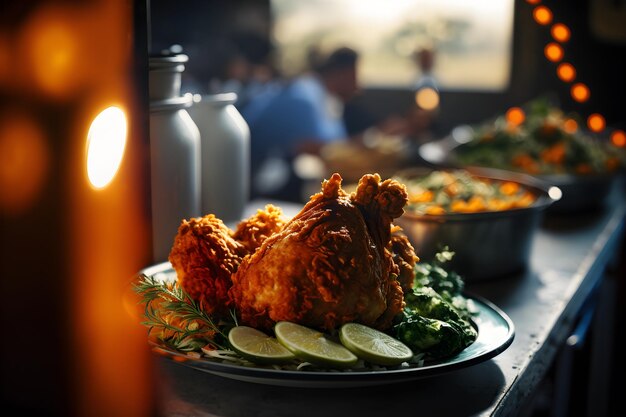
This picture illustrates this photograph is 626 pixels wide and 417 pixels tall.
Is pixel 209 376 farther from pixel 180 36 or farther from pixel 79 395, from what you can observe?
pixel 180 36

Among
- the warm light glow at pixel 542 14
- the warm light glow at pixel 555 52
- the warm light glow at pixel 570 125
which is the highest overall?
the warm light glow at pixel 542 14

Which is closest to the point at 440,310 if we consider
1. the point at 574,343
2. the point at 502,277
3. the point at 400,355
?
the point at 400,355

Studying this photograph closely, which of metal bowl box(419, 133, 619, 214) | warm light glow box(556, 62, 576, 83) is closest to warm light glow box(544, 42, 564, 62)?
warm light glow box(556, 62, 576, 83)

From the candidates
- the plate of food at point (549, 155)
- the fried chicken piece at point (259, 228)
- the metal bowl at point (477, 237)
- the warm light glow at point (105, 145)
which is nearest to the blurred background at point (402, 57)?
the plate of food at point (549, 155)

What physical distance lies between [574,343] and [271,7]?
7.07 metres

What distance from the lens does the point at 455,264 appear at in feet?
6.78

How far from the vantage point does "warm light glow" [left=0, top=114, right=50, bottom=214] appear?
40.3 inches

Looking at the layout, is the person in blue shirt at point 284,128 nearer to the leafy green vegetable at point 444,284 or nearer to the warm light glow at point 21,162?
the leafy green vegetable at point 444,284

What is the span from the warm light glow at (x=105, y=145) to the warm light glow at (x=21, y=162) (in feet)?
0.25

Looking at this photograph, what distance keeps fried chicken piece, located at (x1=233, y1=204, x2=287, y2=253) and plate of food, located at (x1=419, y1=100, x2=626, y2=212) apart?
1877 millimetres

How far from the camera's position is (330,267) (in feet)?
4.17

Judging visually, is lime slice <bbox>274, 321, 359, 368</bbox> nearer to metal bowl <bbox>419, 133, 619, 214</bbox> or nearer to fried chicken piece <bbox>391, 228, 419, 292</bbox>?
fried chicken piece <bbox>391, 228, 419, 292</bbox>

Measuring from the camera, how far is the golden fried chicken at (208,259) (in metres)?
1.40

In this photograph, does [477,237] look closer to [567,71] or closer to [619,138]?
[567,71]
